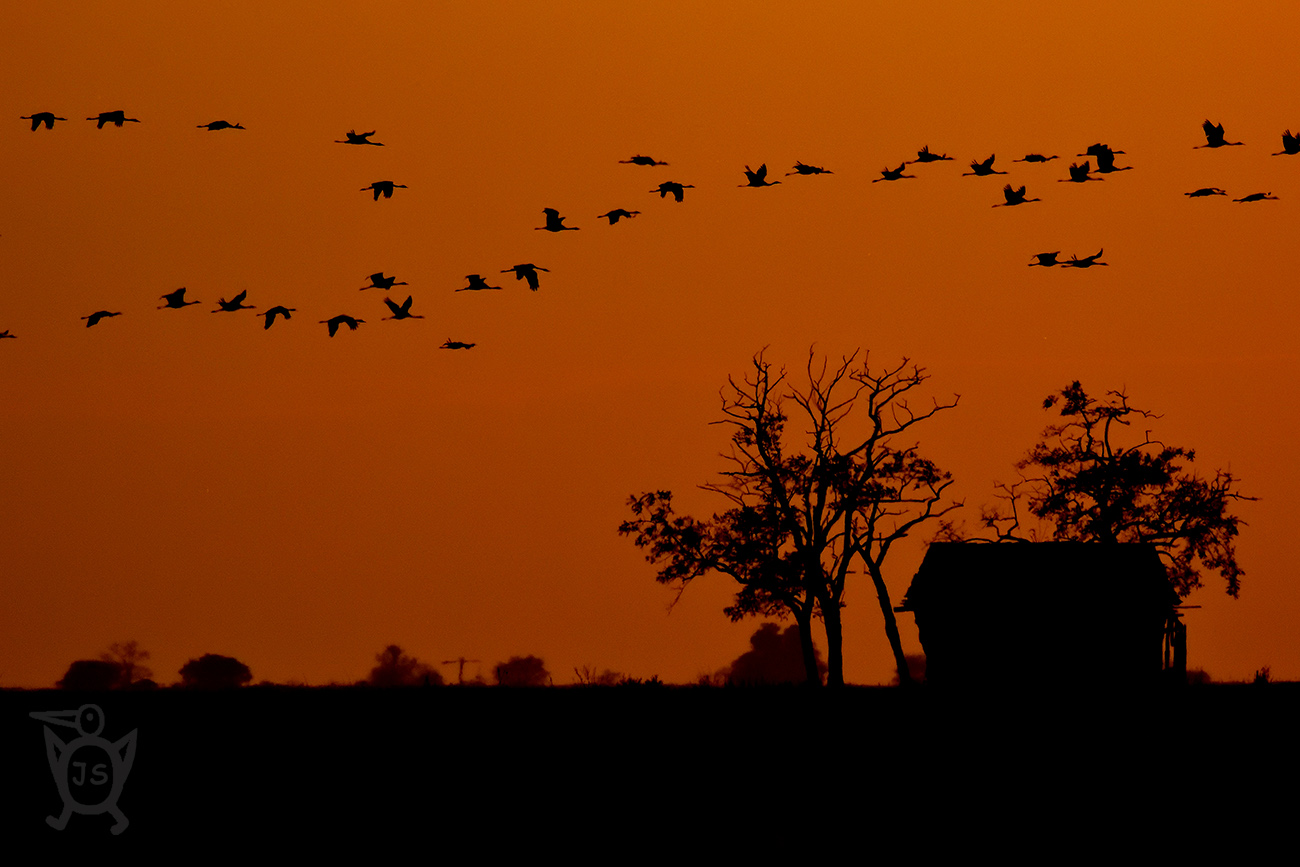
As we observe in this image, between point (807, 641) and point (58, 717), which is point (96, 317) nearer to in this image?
point (58, 717)

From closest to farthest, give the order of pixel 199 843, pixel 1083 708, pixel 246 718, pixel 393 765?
pixel 199 843 → pixel 393 765 → pixel 246 718 → pixel 1083 708

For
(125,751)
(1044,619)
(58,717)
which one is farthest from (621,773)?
(1044,619)

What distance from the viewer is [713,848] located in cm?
1742

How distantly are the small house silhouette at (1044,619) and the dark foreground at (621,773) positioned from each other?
3.46m

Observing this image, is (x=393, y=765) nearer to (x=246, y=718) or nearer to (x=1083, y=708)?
(x=246, y=718)

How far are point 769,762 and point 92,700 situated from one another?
41.3 ft

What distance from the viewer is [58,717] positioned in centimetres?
2425

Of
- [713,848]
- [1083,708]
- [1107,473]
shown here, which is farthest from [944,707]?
[1107,473]

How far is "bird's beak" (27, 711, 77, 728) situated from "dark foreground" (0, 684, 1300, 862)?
0.48 ft

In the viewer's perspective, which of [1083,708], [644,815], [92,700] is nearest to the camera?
[644,815]

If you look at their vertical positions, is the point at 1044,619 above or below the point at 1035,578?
below

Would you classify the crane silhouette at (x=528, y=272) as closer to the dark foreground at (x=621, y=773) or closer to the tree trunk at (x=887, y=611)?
the dark foreground at (x=621, y=773)

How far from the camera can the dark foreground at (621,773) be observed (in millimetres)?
17875

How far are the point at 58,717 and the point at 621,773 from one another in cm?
883
